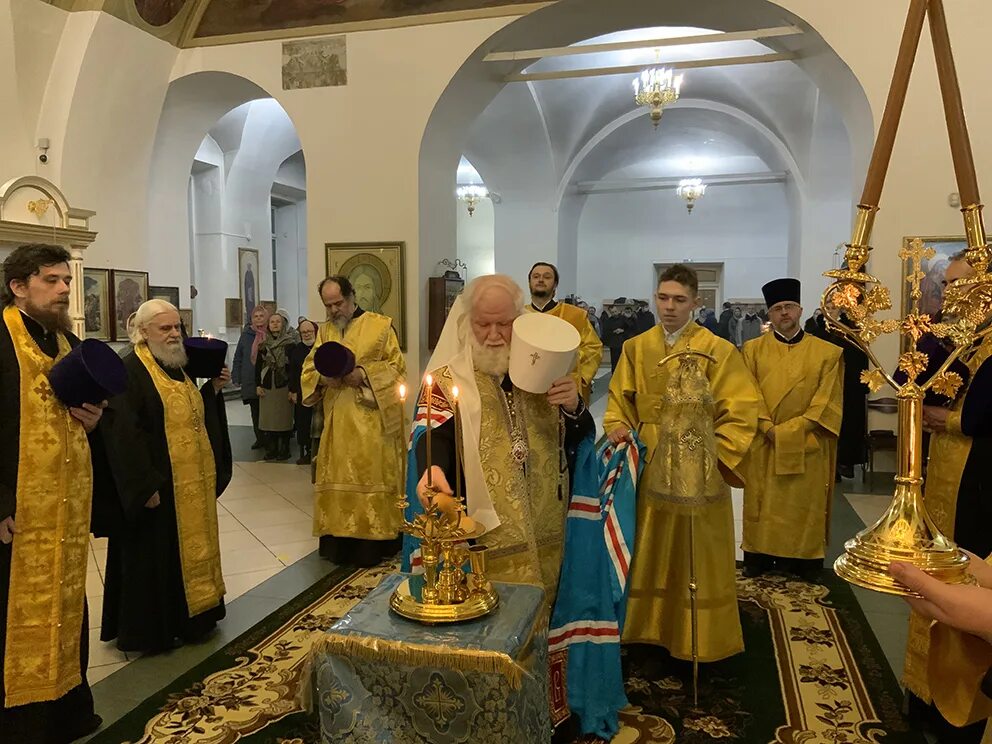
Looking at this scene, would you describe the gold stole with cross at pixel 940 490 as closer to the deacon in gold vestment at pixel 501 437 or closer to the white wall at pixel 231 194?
the deacon in gold vestment at pixel 501 437

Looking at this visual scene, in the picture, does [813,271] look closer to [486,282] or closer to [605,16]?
[605,16]

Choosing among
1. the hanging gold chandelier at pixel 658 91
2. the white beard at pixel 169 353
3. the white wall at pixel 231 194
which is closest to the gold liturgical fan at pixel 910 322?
the white beard at pixel 169 353

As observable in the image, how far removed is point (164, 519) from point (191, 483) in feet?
0.74

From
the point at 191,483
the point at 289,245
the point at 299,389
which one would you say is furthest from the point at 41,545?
the point at 289,245

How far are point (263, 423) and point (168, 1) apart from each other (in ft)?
15.1

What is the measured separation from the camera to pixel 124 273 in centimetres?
819

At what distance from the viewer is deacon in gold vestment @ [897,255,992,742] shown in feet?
9.13

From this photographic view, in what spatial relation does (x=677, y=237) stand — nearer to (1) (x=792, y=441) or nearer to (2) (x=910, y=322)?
(1) (x=792, y=441)

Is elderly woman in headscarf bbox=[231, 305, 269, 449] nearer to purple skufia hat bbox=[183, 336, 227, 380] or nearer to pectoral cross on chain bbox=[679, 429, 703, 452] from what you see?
purple skufia hat bbox=[183, 336, 227, 380]

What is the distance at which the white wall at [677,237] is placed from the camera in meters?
21.4

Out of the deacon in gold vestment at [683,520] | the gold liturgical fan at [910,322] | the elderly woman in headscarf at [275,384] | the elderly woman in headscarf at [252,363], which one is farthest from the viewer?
the elderly woman in headscarf at [252,363]

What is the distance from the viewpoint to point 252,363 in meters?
9.33

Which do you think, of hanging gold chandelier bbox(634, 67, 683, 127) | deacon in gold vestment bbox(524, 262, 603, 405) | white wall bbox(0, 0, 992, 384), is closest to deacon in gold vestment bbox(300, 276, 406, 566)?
deacon in gold vestment bbox(524, 262, 603, 405)

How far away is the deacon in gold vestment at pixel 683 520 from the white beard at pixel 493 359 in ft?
2.52
